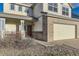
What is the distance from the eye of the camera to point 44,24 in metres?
11.7

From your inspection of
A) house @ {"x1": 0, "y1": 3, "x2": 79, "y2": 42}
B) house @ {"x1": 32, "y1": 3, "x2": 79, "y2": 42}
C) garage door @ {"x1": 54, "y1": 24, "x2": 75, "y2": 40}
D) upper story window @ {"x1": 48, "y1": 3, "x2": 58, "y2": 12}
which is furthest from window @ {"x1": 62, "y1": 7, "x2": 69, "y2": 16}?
garage door @ {"x1": 54, "y1": 24, "x2": 75, "y2": 40}

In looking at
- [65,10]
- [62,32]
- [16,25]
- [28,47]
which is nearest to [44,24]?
[62,32]

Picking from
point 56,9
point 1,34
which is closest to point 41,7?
point 56,9

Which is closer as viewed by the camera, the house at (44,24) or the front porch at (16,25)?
the house at (44,24)

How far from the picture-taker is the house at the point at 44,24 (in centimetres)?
1145

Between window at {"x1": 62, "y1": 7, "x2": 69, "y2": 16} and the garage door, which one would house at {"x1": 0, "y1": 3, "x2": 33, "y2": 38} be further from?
window at {"x1": 62, "y1": 7, "x2": 69, "y2": 16}

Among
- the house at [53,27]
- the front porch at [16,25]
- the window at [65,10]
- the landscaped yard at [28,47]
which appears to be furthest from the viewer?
the window at [65,10]

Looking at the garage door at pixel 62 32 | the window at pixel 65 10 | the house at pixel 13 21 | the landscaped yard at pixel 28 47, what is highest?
the window at pixel 65 10

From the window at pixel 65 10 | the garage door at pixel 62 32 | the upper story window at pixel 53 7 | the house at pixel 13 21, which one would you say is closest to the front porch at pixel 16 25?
the house at pixel 13 21

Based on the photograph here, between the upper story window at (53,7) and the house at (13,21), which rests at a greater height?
the upper story window at (53,7)

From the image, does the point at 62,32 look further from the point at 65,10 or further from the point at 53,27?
the point at 65,10

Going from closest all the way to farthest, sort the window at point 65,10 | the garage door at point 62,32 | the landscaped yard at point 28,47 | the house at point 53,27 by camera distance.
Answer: the landscaped yard at point 28,47 < the house at point 53,27 < the garage door at point 62,32 < the window at point 65,10

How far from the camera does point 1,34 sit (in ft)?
33.1

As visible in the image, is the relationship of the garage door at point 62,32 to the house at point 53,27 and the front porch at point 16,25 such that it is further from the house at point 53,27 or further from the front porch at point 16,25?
the front porch at point 16,25
